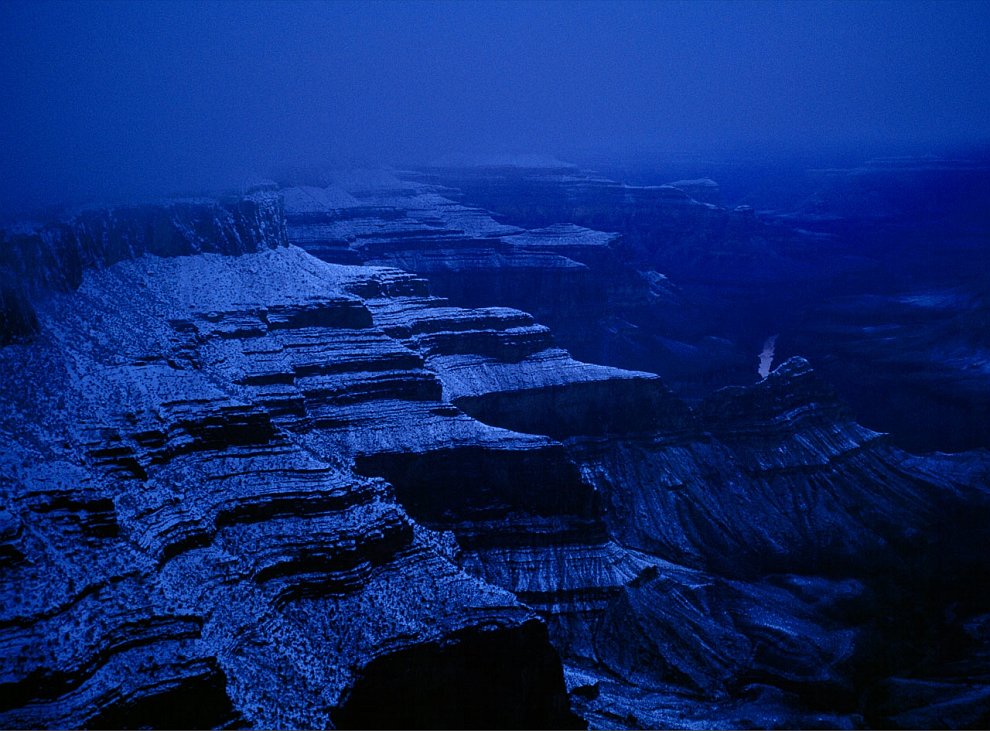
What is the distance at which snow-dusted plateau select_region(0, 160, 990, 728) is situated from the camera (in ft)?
70.0

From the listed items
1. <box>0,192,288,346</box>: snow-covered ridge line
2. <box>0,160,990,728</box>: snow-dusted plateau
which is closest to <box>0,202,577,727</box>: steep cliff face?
<box>0,160,990,728</box>: snow-dusted plateau

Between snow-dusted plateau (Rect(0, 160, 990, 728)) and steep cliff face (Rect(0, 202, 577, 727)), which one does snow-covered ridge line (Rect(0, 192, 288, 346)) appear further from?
steep cliff face (Rect(0, 202, 577, 727))

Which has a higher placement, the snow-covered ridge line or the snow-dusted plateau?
the snow-covered ridge line

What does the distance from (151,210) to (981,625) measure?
2087 inches

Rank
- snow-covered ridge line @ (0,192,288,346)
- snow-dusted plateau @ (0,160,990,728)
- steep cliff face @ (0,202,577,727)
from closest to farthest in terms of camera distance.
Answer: steep cliff face @ (0,202,577,727), snow-dusted plateau @ (0,160,990,728), snow-covered ridge line @ (0,192,288,346)

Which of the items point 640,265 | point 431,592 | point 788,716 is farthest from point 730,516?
point 640,265

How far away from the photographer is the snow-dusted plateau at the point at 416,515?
21344 mm

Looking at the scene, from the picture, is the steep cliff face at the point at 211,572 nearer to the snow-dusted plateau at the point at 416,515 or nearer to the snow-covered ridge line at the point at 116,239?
the snow-dusted plateau at the point at 416,515

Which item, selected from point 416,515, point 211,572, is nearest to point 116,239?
point 416,515

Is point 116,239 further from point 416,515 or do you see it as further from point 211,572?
point 211,572

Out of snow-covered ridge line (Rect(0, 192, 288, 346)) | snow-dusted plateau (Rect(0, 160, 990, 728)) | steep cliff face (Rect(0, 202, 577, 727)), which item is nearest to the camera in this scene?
steep cliff face (Rect(0, 202, 577, 727))

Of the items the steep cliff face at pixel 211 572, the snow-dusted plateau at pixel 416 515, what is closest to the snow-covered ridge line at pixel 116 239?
the snow-dusted plateau at pixel 416 515

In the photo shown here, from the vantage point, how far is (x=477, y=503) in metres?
37.5

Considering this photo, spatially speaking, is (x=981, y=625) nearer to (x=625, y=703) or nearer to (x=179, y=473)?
(x=625, y=703)
